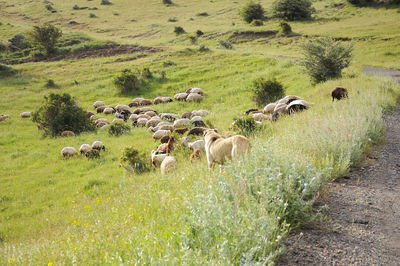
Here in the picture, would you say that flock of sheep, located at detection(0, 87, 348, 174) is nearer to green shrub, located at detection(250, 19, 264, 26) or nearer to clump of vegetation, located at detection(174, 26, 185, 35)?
clump of vegetation, located at detection(174, 26, 185, 35)

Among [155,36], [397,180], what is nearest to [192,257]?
[397,180]

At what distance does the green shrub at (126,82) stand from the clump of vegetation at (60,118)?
757 cm

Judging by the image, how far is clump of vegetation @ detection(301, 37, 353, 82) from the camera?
16031 millimetres

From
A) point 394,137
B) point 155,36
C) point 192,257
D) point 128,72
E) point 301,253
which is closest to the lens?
point 192,257

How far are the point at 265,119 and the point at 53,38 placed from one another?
131 ft

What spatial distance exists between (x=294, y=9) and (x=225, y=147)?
55.8 meters

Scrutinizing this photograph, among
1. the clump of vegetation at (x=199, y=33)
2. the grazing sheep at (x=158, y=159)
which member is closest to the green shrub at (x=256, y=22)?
the clump of vegetation at (x=199, y=33)

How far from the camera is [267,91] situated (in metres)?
17.6

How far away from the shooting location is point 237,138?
5.88 meters

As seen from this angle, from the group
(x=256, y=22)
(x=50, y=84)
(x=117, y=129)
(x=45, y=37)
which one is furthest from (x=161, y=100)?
(x=256, y=22)

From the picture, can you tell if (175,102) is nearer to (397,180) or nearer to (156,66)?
(156,66)

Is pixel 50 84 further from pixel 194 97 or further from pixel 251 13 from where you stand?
pixel 251 13

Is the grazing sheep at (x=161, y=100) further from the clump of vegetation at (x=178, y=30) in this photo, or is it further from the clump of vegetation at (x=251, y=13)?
the clump of vegetation at (x=251, y=13)

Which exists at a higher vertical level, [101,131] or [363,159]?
[363,159]
